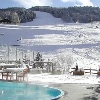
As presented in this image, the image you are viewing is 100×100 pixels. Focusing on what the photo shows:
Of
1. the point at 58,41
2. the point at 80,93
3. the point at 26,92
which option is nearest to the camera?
the point at 80,93

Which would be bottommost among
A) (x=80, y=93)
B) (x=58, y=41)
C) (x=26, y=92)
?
(x=26, y=92)

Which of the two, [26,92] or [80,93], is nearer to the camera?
[80,93]

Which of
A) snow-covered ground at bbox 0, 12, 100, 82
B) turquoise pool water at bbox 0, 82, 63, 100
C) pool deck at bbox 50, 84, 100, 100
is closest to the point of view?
pool deck at bbox 50, 84, 100, 100

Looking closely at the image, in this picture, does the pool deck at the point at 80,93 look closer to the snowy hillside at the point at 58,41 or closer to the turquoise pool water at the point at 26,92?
the turquoise pool water at the point at 26,92

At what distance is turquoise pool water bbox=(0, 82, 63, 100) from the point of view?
30.5ft

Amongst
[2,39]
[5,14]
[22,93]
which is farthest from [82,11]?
[22,93]

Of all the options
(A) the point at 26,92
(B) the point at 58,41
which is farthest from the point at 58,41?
(A) the point at 26,92

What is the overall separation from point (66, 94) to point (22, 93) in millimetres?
1770

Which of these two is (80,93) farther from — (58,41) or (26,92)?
(58,41)

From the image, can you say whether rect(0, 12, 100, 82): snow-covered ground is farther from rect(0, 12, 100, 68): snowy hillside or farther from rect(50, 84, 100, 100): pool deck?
rect(50, 84, 100, 100): pool deck

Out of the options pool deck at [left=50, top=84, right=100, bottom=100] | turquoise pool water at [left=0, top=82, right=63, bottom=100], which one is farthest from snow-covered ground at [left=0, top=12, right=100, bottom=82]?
pool deck at [left=50, top=84, right=100, bottom=100]

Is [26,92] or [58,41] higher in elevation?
[58,41]

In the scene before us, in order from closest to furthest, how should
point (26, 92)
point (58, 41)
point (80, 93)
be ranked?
point (80, 93), point (26, 92), point (58, 41)

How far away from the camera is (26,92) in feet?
33.9
